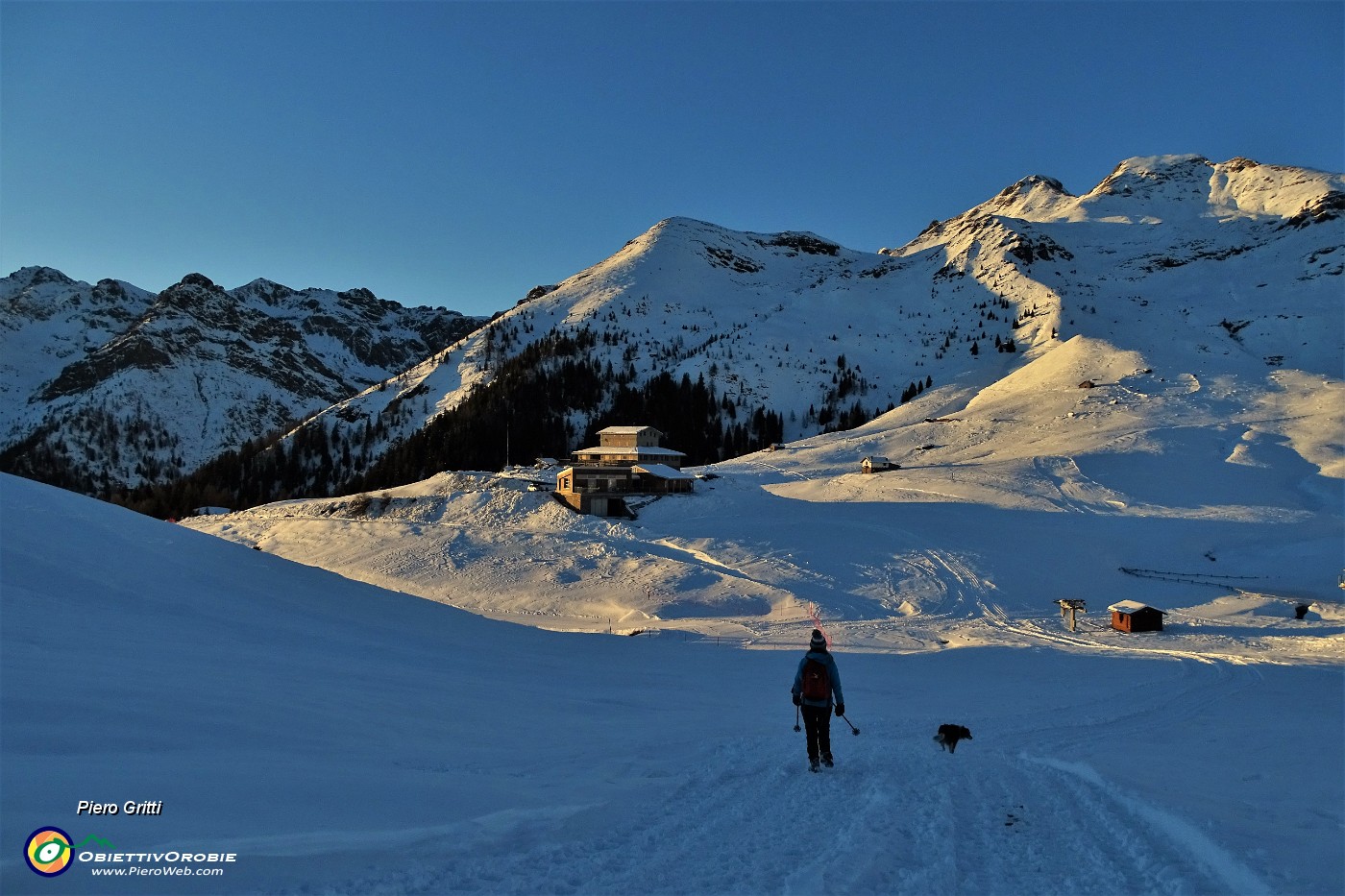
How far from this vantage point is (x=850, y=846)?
6.34m

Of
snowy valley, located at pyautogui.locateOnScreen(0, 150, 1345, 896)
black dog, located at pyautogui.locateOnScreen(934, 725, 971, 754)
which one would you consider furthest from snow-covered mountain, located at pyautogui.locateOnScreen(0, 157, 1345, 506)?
black dog, located at pyautogui.locateOnScreen(934, 725, 971, 754)

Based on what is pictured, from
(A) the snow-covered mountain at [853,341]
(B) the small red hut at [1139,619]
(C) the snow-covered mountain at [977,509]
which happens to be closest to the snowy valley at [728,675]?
(C) the snow-covered mountain at [977,509]

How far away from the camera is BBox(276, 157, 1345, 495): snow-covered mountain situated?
114062 mm

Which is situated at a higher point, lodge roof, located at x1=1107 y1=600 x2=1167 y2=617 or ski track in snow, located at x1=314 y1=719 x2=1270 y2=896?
ski track in snow, located at x1=314 y1=719 x2=1270 y2=896

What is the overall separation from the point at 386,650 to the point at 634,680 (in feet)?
19.6

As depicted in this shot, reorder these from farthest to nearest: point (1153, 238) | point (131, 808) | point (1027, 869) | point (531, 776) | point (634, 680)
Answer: point (1153, 238) < point (634, 680) < point (531, 776) < point (1027, 869) < point (131, 808)

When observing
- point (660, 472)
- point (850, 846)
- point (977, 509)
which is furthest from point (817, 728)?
point (660, 472)

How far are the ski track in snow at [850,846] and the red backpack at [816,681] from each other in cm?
107

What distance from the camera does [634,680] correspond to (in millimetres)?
17406

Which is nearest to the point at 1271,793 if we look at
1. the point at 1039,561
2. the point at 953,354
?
the point at 1039,561

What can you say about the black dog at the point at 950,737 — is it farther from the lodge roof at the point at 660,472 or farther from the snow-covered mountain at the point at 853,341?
the snow-covered mountain at the point at 853,341

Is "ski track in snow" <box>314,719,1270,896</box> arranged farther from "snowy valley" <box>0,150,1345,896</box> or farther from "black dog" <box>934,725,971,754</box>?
"black dog" <box>934,725,971,754</box>

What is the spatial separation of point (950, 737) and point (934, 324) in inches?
5990

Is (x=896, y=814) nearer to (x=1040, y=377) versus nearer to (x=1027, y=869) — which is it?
(x=1027, y=869)
